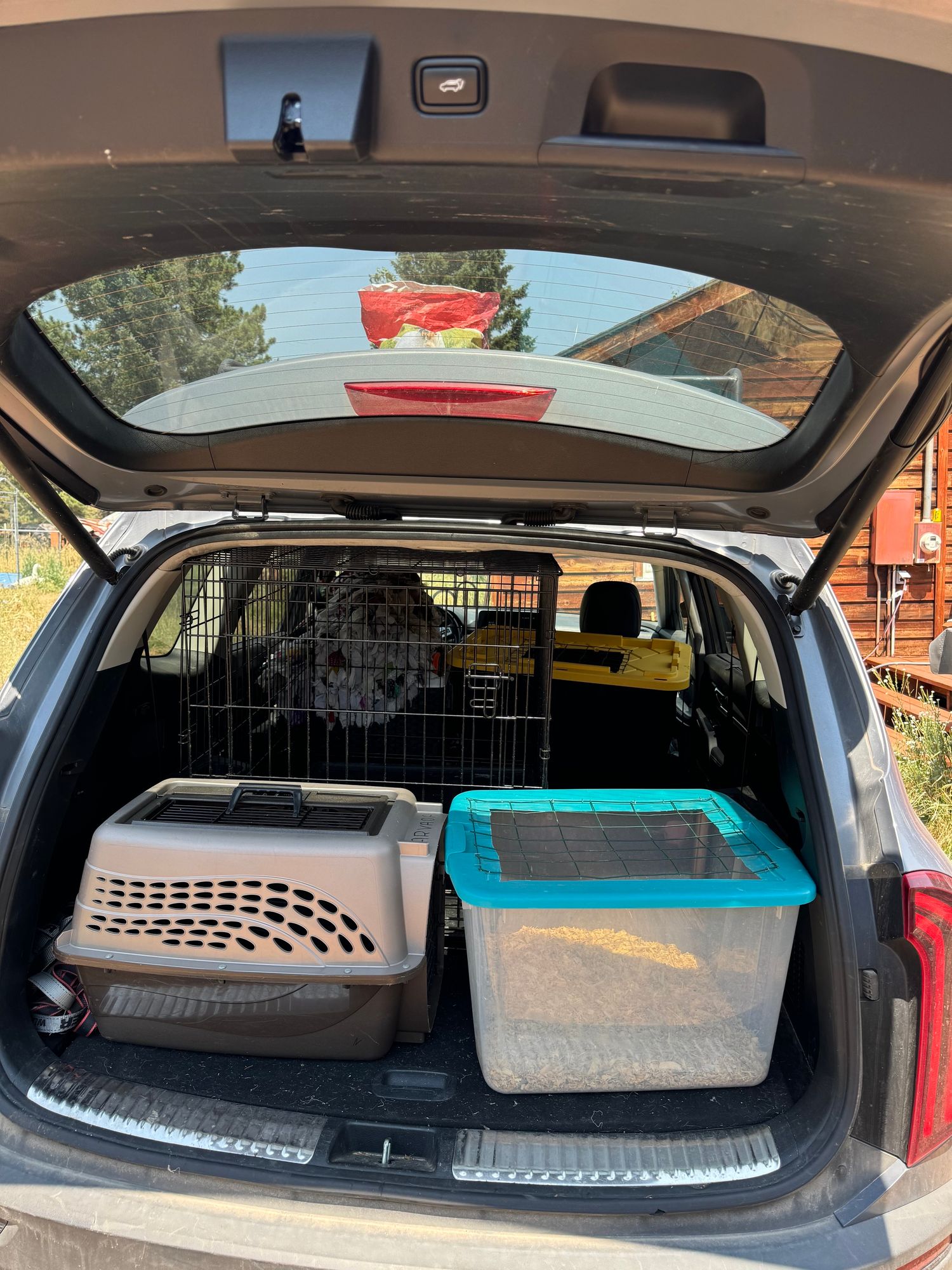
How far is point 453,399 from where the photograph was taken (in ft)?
4.32

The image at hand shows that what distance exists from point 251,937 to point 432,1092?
390 mm

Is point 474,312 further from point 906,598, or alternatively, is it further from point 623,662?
point 906,598

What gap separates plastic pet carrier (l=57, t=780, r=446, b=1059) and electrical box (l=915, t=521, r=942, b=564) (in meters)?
6.12

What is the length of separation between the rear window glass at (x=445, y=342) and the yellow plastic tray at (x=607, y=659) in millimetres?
1147

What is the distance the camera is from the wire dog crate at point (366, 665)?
85.7 inches

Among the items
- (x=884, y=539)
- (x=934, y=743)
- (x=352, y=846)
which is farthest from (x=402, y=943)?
(x=884, y=539)

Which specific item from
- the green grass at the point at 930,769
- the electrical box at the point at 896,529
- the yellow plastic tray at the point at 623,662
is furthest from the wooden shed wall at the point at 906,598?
the yellow plastic tray at the point at 623,662

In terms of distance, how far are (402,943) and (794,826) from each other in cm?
72

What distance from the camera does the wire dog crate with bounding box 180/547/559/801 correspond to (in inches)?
85.7

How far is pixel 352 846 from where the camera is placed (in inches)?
59.7

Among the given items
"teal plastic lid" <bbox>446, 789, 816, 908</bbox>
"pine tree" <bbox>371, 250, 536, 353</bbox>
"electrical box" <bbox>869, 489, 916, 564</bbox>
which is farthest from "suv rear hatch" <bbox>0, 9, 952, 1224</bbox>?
"electrical box" <bbox>869, 489, 916, 564</bbox>

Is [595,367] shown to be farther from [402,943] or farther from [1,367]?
[402,943]

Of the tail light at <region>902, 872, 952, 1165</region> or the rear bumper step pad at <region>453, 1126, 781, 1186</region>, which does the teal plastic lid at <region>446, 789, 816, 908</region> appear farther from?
the rear bumper step pad at <region>453, 1126, 781, 1186</region>

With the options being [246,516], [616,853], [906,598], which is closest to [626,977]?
[616,853]
